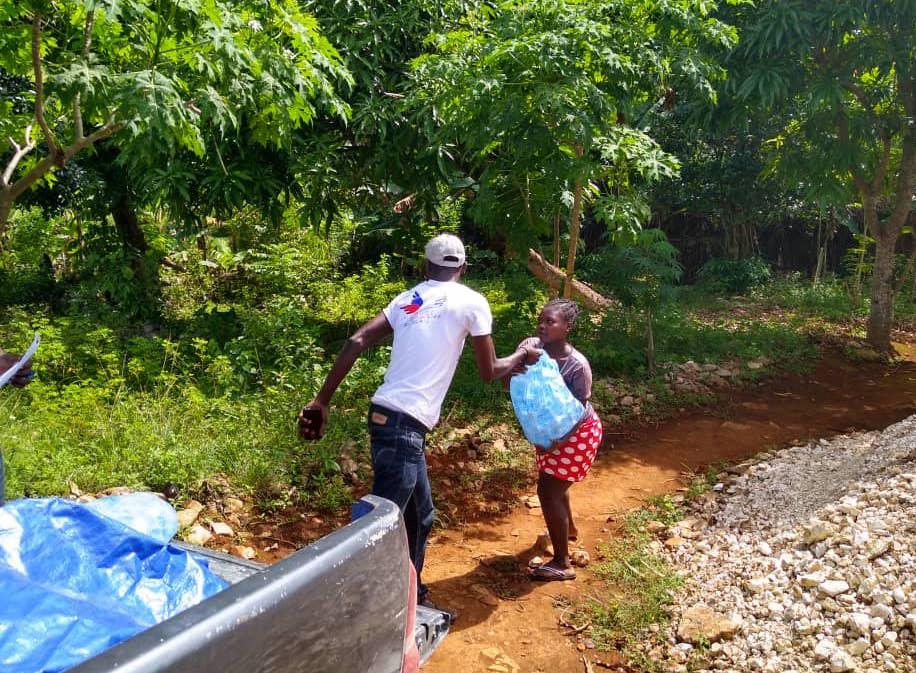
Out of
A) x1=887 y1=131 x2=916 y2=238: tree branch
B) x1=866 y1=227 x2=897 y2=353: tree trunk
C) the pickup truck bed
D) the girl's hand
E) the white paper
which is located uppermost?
the white paper

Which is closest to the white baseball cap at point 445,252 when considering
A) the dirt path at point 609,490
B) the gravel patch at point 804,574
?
the dirt path at point 609,490

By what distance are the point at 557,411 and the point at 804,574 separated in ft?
4.57

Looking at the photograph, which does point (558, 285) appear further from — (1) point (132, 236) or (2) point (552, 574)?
(2) point (552, 574)

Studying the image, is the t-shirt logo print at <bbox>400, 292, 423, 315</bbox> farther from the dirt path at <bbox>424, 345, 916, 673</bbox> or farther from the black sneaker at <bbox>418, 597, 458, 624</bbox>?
the dirt path at <bbox>424, 345, 916, 673</bbox>

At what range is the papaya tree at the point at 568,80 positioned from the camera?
4.84m

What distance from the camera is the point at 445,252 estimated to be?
10.1 feet

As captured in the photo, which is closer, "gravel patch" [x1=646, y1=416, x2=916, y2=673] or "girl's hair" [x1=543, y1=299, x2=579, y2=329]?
"gravel patch" [x1=646, y1=416, x2=916, y2=673]

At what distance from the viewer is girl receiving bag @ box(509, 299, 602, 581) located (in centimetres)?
356

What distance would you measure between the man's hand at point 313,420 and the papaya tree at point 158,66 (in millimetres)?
1664

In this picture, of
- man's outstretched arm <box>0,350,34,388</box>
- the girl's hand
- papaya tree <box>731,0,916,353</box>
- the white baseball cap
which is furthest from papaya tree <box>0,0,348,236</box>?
papaya tree <box>731,0,916,353</box>

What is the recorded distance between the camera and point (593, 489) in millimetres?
5273

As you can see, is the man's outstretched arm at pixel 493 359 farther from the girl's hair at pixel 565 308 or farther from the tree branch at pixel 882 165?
the tree branch at pixel 882 165

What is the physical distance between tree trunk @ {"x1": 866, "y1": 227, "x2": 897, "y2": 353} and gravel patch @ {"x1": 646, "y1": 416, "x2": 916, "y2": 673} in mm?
5694

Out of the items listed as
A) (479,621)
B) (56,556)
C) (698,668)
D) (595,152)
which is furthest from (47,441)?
(595,152)
